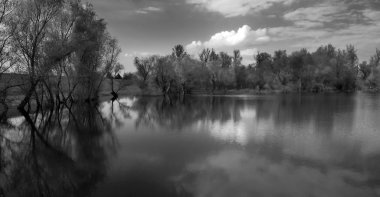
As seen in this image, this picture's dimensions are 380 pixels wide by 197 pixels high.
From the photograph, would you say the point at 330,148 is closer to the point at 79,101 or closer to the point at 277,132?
the point at 277,132

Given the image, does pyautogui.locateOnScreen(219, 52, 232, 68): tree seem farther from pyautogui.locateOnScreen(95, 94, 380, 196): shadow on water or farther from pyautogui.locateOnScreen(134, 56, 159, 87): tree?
pyautogui.locateOnScreen(95, 94, 380, 196): shadow on water

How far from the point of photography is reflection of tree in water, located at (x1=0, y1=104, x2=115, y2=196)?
838cm

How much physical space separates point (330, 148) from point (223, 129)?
268 inches

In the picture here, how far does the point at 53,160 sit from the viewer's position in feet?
36.8

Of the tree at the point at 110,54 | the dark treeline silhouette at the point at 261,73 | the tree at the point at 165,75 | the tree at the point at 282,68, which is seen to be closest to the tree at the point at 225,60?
the dark treeline silhouette at the point at 261,73

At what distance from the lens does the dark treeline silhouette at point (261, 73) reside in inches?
3039

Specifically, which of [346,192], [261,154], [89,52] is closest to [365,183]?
[346,192]

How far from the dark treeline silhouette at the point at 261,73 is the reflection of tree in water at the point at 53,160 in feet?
188

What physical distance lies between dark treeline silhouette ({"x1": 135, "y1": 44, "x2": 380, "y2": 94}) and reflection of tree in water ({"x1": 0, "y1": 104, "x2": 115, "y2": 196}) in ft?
188

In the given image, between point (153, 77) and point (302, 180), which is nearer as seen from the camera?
point (302, 180)

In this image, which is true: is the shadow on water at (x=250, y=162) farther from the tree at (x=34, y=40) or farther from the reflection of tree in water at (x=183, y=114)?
the tree at (x=34, y=40)

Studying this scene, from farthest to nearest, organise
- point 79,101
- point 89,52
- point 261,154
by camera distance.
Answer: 1. point 79,101
2. point 89,52
3. point 261,154

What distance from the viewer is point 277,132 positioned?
17.0m

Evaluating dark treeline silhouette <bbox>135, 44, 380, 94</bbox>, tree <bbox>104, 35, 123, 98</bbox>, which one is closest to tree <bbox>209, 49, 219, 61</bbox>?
dark treeline silhouette <bbox>135, 44, 380, 94</bbox>
